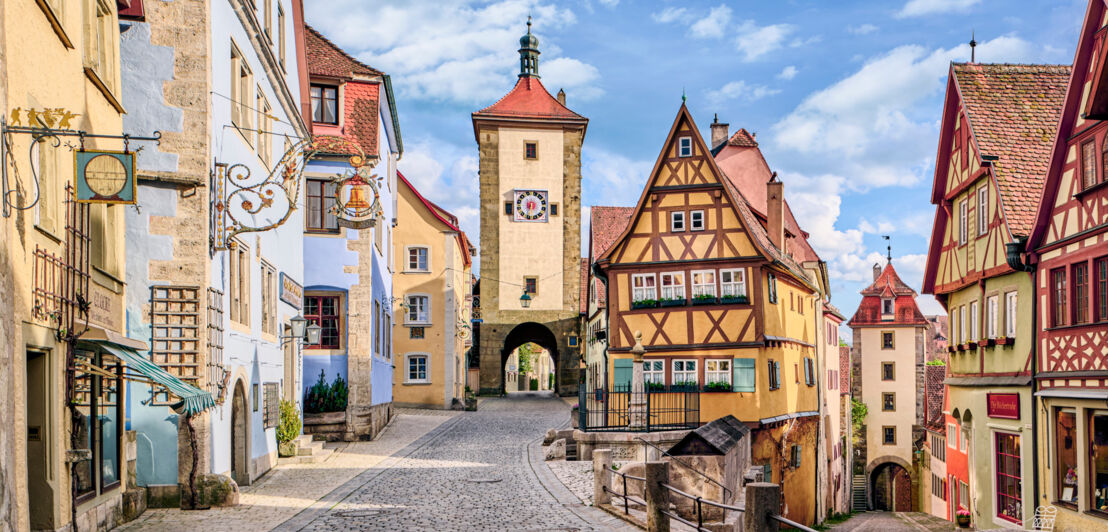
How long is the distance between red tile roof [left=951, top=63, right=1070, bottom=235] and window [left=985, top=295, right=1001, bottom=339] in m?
2.16

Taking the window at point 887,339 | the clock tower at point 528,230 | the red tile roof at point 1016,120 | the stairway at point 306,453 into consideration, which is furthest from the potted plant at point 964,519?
the window at point 887,339

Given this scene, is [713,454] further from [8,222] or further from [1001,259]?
[8,222]

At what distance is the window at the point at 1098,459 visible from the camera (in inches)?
671

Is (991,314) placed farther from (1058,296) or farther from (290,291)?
(290,291)

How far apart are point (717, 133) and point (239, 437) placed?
104ft

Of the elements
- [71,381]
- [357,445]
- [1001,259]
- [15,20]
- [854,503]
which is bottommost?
[854,503]

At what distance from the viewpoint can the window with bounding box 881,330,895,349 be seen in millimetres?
58750

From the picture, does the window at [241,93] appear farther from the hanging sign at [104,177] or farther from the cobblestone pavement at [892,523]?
the cobblestone pavement at [892,523]

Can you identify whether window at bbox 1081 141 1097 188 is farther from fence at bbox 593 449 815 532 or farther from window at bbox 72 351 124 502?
window at bbox 72 351 124 502

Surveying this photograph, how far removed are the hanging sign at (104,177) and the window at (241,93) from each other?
270 inches

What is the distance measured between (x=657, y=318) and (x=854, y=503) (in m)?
34.4

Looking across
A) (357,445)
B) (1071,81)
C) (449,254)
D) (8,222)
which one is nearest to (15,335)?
(8,222)

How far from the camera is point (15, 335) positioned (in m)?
8.76

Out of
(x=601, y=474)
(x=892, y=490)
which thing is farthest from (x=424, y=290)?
(x=892, y=490)
